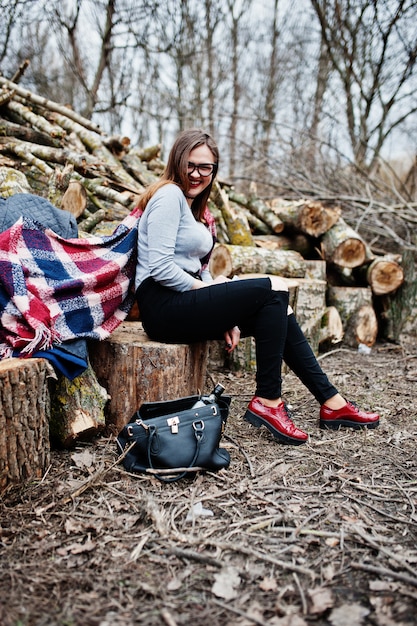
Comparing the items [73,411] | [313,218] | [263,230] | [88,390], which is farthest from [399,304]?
[73,411]

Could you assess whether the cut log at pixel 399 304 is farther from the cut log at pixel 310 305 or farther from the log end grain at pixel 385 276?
the cut log at pixel 310 305

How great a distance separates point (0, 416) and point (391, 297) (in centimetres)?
452

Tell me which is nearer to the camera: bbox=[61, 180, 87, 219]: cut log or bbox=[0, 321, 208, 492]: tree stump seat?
bbox=[0, 321, 208, 492]: tree stump seat

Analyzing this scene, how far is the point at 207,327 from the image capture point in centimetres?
292

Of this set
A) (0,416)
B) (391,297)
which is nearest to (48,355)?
(0,416)

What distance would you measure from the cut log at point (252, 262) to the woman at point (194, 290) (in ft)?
4.79

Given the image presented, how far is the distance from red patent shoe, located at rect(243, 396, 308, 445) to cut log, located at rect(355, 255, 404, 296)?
9.59ft

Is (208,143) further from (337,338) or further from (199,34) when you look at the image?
(199,34)

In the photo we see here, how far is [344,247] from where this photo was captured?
539cm

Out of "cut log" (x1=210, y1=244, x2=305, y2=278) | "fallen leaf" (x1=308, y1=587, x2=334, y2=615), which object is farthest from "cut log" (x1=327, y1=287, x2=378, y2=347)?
"fallen leaf" (x1=308, y1=587, x2=334, y2=615)

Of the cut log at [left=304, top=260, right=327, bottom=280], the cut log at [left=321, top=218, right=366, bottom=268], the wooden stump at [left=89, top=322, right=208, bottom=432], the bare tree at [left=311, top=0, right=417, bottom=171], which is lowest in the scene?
the wooden stump at [left=89, top=322, right=208, bottom=432]

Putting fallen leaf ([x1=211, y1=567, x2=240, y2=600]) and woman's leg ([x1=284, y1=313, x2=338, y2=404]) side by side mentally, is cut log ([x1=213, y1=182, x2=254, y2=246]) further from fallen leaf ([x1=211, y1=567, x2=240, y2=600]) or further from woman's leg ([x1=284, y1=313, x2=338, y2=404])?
fallen leaf ([x1=211, y1=567, x2=240, y2=600])

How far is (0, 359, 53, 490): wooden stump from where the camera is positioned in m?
2.25

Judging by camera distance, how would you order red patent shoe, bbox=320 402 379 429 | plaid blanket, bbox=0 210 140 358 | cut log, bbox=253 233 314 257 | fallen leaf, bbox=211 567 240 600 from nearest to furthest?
fallen leaf, bbox=211 567 240 600
plaid blanket, bbox=0 210 140 358
red patent shoe, bbox=320 402 379 429
cut log, bbox=253 233 314 257
